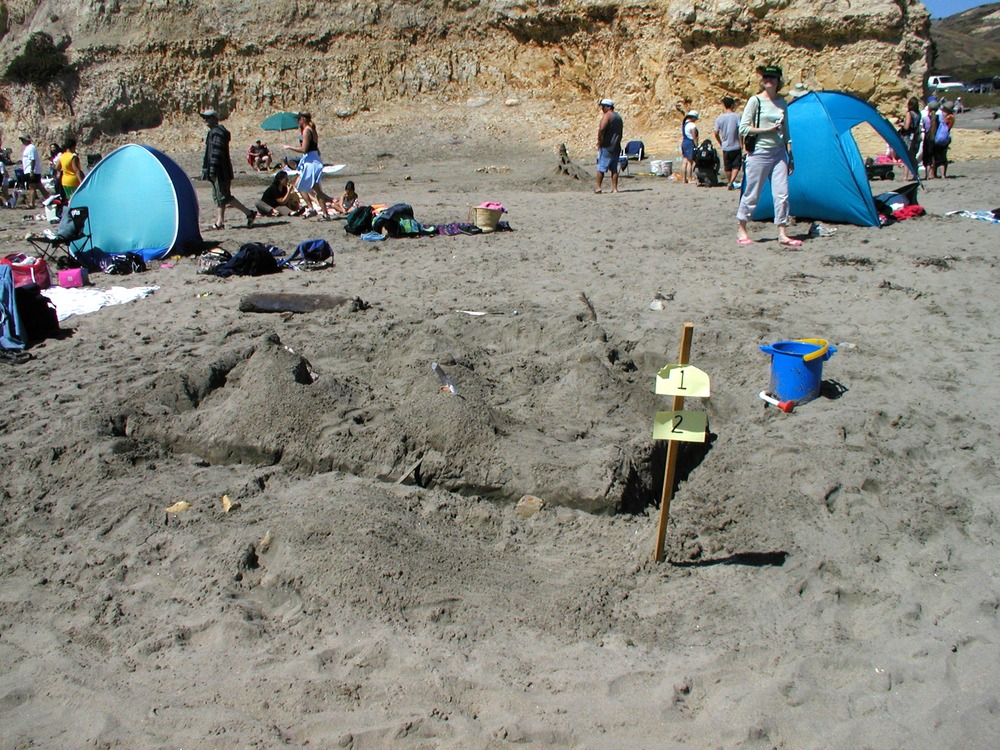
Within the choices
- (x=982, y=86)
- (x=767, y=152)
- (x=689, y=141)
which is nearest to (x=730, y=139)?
(x=689, y=141)

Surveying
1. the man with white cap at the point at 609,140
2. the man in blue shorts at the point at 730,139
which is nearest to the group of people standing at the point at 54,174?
the man with white cap at the point at 609,140

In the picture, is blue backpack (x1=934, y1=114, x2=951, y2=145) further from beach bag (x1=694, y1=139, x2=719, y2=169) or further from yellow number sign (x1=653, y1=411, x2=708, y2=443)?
yellow number sign (x1=653, y1=411, x2=708, y2=443)

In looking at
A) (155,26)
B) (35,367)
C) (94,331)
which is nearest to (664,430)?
(35,367)

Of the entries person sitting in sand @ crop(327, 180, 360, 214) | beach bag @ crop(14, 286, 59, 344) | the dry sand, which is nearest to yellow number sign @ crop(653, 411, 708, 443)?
the dry sand

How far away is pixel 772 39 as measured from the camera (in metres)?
21.5

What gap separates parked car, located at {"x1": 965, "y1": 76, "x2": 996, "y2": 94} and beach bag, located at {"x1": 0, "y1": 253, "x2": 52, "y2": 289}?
5625 centimetres

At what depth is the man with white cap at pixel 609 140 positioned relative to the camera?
13.1m

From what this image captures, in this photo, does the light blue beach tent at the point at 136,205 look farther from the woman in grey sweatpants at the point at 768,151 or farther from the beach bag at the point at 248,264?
the woman in grey sweatpants at the point at 768,151

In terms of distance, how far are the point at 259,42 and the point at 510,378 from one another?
1092 inches

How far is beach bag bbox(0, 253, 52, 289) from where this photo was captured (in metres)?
7.99

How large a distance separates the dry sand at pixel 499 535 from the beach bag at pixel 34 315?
9.1 inches

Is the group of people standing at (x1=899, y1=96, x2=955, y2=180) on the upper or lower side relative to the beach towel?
upper

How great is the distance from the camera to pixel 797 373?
16.1ft

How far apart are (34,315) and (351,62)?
24239 mm
